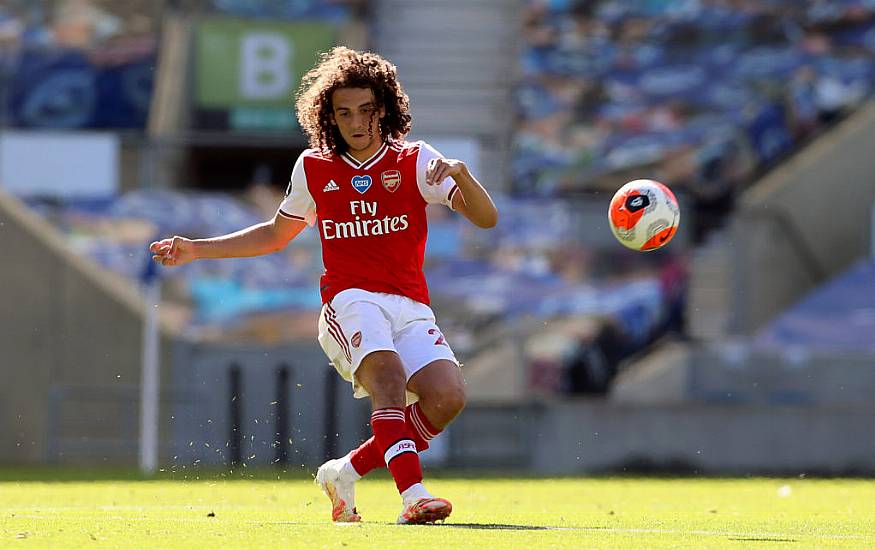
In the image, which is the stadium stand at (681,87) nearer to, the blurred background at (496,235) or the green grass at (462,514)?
the blurred background at (496,235)

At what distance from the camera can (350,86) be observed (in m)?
7.44

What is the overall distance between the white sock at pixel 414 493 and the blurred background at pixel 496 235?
10.1 m

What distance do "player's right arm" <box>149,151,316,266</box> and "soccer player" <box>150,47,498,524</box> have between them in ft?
0.03

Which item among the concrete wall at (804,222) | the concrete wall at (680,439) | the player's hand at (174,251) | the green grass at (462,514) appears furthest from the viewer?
the concrete wall at (804,222)

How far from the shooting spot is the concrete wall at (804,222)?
22.5 meters

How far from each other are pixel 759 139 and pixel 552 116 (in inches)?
124

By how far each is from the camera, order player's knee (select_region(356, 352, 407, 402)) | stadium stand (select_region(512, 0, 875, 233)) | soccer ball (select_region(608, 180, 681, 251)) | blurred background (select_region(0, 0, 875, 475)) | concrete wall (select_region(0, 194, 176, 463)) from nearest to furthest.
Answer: player's knee (select_region(356, 352, 407, 402))
soccer ball (select_region(608, 180, 681, 251))
blurred background (select_region(0, 0, 875, 475))
concrete wall (select_region(0, 194, 176, 463))
stadium stand (select_region(512, 0, 875, 233))

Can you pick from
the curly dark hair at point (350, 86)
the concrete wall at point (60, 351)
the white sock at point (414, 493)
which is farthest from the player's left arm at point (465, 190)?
the concrete wall at point (60, 351)

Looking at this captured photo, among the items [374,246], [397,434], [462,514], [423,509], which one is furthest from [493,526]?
[462,514]

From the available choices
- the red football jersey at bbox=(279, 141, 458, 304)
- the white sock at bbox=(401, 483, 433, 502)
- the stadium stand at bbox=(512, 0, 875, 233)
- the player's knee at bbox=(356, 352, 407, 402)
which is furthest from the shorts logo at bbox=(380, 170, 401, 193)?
the stadium stand at bbox=(512, 0, 875, 233)

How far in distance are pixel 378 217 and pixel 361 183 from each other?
0.55ft

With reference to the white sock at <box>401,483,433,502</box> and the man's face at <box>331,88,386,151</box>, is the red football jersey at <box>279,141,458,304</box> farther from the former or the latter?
the white sock at <box>401,483,433,502</box>

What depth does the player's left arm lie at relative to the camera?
6930mm

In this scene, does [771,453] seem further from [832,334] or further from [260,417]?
[260,417]
